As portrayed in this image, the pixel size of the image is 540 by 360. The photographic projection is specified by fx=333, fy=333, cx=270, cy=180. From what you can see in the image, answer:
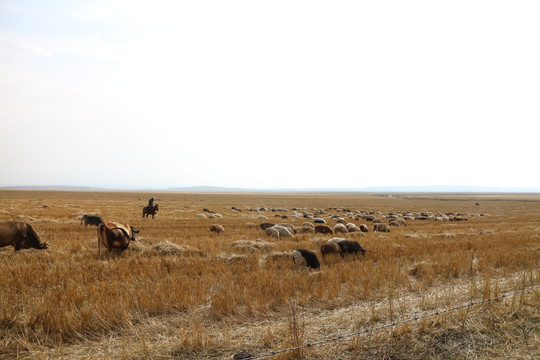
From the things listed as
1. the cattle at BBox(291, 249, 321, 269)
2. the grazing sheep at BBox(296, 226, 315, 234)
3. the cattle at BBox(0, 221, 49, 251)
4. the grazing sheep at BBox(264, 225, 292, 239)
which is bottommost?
the grazing sheep at BBox(296, 226, 315, 234)

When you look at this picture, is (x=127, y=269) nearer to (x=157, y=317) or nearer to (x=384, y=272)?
(x=157, y=317)

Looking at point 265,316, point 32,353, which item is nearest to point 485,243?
point 265,316

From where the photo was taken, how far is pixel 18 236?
11.4 meters

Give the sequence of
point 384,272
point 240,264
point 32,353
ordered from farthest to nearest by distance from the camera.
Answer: point 240,264, point 384,272, point 32,353

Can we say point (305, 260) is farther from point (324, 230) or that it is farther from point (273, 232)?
point (324, 230)

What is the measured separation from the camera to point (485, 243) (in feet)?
49.2

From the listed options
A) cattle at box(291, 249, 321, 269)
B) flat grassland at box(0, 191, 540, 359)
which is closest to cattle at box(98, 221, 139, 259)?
flat grassland at box(0, 191, 540, 359)

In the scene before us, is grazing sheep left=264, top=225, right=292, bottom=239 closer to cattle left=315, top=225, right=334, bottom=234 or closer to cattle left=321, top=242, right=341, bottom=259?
cattle left=315, top=225, right=334, bottom=234

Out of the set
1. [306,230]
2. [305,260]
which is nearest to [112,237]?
[305,260]

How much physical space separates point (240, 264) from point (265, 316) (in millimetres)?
4103

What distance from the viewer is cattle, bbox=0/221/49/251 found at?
36.7 feet

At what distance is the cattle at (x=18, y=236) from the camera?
11172mm

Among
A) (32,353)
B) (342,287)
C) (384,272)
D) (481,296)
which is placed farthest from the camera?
(384,272)

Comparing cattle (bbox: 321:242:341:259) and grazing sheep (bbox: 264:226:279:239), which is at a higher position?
cattle (bbox: 321:242:341:259)
